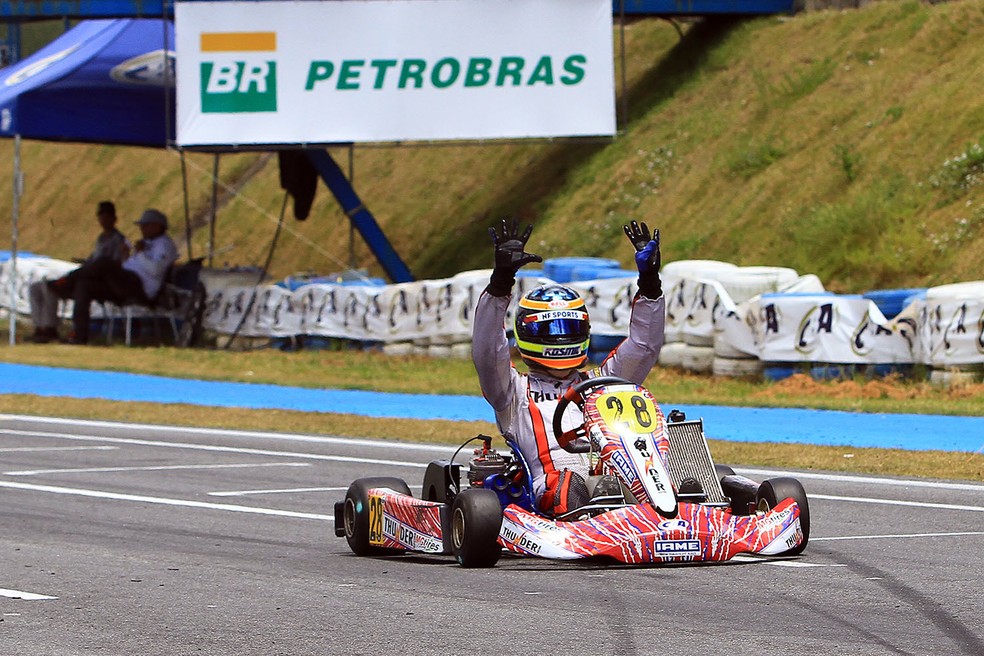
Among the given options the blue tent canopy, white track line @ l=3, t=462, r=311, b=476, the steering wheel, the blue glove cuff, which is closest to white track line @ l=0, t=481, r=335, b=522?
white track line @ l=3, t=462, r=311, b=476

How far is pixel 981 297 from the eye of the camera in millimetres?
14758

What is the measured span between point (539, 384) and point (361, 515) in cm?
107

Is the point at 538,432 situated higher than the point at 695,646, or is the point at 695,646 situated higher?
the point at 538,432

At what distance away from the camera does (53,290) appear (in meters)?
25.3

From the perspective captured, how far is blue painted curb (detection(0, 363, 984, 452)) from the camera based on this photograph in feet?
44.0

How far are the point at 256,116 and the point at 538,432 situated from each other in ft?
53.9

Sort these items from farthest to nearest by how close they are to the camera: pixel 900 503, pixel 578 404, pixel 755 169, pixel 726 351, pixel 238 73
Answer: pixel 755 169
pixel 238 73
pixel 726 351
pixel 900 503
pixel 578 404

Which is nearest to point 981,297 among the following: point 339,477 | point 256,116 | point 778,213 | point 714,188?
point 339,477

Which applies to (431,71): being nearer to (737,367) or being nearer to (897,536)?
(737,367)

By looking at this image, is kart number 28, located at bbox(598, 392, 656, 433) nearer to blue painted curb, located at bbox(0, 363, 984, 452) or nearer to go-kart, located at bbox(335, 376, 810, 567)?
go-kart, located at bbox(335, 376, 810, 567)

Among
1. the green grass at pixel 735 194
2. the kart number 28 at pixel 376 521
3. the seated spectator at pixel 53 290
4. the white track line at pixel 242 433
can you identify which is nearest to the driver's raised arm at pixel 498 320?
the kart number 28 at pixel 376 521

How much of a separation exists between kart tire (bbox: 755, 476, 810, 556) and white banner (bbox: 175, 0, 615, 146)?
16174mm

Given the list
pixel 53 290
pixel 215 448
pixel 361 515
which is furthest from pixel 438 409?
pixel 53 290

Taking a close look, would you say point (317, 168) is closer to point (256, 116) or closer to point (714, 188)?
point (256, 116)
